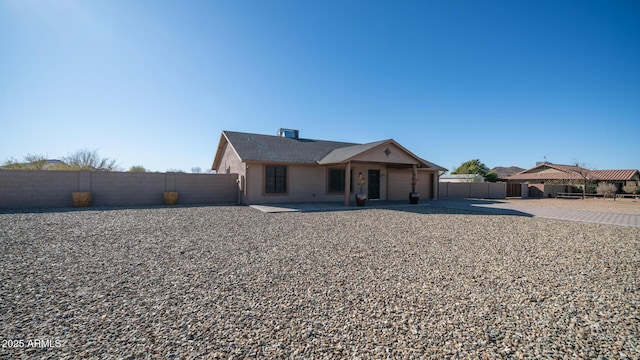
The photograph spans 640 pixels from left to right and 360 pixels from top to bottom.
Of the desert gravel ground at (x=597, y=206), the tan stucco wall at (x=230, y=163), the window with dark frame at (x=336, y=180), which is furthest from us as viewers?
the window with dark frame at (x=336, y=180)

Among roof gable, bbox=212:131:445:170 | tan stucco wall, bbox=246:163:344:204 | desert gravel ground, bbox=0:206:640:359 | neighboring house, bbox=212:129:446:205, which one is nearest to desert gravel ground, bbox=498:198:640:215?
neighboring house, bbox=212:129:446:205

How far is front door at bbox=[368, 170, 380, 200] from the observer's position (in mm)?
17062

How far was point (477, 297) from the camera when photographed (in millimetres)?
3354

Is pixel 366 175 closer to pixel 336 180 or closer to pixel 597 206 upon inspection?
pixel 336 180

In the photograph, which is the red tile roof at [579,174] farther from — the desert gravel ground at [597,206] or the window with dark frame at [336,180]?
the window with dark frame at [336,180]

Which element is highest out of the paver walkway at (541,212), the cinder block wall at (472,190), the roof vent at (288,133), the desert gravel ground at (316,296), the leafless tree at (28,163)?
the roof vent at (288,133)

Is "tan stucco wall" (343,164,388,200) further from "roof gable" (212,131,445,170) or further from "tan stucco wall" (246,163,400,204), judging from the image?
"roof gable" (212,131,445,170)

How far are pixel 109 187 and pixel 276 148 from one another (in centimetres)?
839

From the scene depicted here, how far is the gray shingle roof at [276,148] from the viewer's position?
46.5ft

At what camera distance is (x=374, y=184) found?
17203 millimetres

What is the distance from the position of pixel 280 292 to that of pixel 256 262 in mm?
1359

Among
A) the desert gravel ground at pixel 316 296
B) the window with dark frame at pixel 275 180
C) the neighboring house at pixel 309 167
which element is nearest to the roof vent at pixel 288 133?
the neighboring house at pixel 309 167

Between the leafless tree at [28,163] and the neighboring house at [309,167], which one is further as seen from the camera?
the leafless tree at [28,163]

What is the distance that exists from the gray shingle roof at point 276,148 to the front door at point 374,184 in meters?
3.14
